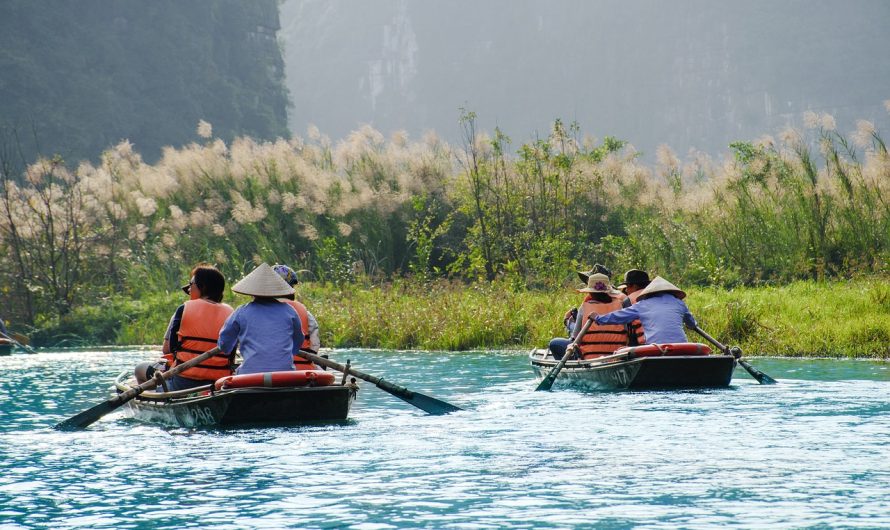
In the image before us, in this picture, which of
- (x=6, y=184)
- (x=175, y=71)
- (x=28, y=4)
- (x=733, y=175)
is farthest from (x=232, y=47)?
(x=733, y=175)

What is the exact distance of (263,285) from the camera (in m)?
11.5

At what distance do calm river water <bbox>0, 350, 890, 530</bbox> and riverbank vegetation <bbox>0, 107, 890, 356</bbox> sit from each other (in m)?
6.82

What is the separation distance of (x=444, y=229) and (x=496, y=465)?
15043mm

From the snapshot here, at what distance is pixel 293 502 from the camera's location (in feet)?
26.9

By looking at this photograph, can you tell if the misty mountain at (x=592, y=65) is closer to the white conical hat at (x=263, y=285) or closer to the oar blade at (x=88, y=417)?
the white conical hat at (x=263, y=285)

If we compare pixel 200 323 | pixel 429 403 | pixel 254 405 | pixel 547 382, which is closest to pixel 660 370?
pixel 547 382

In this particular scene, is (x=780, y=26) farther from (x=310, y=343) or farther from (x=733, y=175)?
(x=310, y=343)

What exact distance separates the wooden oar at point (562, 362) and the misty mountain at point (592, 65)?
6646 centimetres

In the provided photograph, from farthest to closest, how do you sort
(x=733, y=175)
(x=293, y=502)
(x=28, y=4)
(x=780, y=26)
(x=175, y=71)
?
(x=780, y=26)
(x=175, y=71)
(x=28, y=4)
(x=733, y=175)
(x=293, y=502)

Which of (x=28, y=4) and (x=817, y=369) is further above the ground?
(x=28, y=4)

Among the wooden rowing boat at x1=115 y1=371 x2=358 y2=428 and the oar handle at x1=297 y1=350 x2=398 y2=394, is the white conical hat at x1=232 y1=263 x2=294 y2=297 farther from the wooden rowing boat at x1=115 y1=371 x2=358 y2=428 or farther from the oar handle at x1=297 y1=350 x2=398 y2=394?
the oar handle at x1=297 y1=350 x2=398 y2=394

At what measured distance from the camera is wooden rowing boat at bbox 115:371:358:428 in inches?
437

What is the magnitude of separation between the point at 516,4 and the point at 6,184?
7891cm

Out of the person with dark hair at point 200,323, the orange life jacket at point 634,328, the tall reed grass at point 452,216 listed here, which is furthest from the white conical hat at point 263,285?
the tall reed grass at point 452,216
